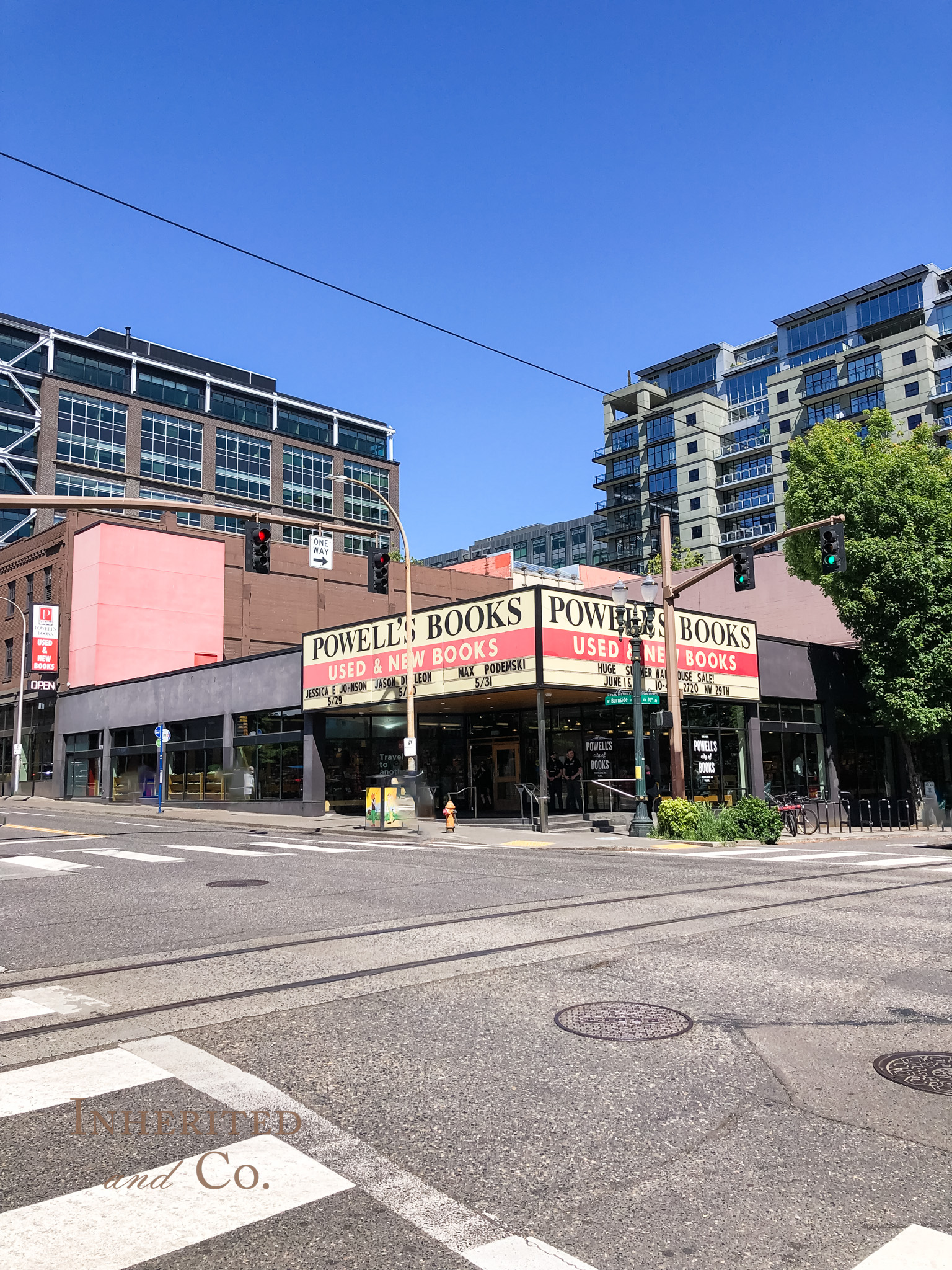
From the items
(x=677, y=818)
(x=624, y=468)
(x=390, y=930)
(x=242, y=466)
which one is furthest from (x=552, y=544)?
(x=390, y=930)

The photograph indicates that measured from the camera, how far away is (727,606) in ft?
151

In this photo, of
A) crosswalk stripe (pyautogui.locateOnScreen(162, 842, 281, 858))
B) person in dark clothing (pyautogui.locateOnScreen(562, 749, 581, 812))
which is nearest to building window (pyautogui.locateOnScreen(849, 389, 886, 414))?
person in dark clothing (pyautogui.locateOnScreen(562, 749, 581, 812))

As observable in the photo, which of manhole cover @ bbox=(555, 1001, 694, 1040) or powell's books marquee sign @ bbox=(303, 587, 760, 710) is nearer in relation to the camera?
manhole cover @ bbox=(555, 1001, 694, 1040)

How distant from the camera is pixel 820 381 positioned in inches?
3772

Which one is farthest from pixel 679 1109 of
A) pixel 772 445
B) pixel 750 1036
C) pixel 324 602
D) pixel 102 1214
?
pixel 772 445

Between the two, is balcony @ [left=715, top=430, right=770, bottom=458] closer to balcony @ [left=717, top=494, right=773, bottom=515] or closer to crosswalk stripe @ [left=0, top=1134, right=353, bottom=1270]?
balcony @ [left=717, top=494, right=773, bottom=515]

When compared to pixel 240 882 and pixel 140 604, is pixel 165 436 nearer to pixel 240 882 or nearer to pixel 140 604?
pixel 140 604

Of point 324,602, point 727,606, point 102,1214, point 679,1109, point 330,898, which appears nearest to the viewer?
point 102,1214

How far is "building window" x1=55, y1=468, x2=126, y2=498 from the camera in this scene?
8981cm

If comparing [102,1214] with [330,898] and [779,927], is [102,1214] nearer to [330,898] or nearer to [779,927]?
[779,927]

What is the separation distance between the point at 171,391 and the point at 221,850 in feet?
301

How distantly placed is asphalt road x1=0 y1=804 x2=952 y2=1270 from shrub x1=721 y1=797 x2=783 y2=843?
1238 cm

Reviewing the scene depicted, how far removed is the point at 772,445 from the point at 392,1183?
4067 inches

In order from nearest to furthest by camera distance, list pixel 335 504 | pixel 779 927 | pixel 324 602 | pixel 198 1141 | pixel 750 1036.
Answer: pixel 198 1141 < pixel 750 1036 < pixel 779 927 < pixel 324 602 < pixel 335 504
